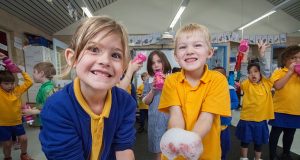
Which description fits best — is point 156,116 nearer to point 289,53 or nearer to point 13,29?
point 289,53

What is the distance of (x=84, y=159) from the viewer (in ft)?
3.08

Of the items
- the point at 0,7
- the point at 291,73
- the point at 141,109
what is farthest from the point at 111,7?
the point at 291,73

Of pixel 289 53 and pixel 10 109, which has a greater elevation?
pixel 289 53

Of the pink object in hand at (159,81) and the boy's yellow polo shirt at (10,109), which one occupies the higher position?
the pink object in hand at (159,81)

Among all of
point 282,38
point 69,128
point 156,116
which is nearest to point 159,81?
point 156,116

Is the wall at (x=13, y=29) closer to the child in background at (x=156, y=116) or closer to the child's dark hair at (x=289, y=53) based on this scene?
the child in background at (x=156, y=116)

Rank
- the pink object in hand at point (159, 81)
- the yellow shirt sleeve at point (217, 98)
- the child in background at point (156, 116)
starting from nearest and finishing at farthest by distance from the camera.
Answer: the yellow shirt sleeve at point (217, 98) < the pink object in hand at point (159, 81) < the child in background at point (156, 116)

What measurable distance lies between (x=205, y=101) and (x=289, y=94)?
5.89 ft

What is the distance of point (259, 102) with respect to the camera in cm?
249

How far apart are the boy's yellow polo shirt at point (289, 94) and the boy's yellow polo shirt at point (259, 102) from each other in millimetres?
108

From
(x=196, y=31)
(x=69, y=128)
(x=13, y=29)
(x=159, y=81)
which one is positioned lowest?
(x=69, y=128)

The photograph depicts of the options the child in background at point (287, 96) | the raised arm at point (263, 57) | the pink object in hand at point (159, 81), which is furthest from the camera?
the child in background at point (287, 96)

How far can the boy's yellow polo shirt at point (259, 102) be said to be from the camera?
2496mm

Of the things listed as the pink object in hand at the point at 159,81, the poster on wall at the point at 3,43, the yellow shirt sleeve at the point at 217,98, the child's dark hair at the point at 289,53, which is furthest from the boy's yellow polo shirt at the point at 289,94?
the poster on wall at the point at 3,43
